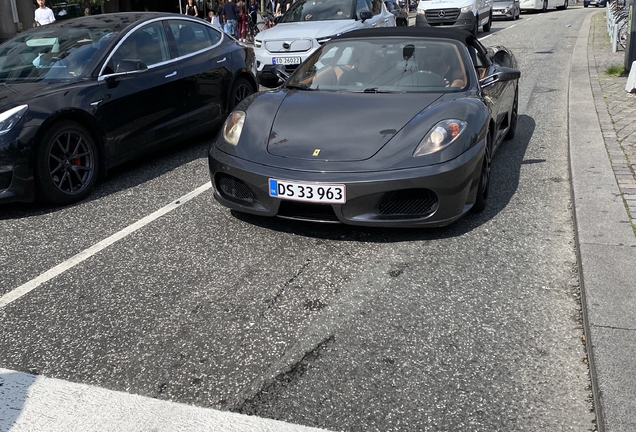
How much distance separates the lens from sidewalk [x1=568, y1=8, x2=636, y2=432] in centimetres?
291

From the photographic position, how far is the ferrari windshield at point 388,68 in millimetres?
5598

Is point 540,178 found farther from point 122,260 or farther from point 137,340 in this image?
point 137,340

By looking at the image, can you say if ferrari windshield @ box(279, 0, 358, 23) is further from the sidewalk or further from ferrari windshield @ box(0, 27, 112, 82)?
ferrari windshield @ box(0, 27, 112, 82)

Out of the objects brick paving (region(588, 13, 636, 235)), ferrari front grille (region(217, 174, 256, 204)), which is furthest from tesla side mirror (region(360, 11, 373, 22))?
ferrari front grille (region(217, 174, 256, 204))

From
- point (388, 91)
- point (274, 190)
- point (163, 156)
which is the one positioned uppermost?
point (388, 91)

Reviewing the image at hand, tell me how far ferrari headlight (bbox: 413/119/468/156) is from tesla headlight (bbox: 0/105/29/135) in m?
3.07

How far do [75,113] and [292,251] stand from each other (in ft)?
8.13

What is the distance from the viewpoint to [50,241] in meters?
4.96

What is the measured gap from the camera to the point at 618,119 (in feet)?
26.4

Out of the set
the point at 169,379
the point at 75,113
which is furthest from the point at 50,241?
the point at 169,379

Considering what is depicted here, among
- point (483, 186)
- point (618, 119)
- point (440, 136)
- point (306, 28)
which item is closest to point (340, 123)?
point (440, 136)

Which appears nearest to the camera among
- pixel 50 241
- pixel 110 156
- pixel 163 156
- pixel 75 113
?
pixel 50 241

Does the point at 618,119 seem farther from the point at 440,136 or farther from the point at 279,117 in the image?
the point at 279,117

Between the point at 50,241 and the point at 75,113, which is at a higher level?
the point at 75,113
